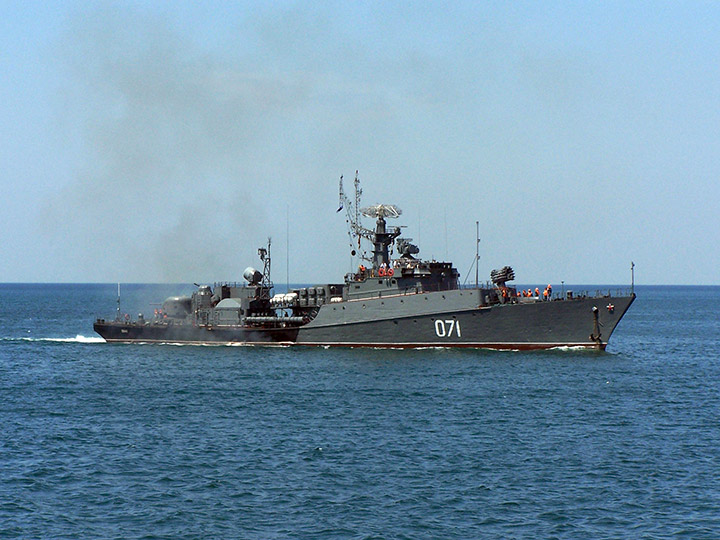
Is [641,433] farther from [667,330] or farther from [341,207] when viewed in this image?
[667,330]

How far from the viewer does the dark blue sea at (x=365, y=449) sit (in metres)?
24.6

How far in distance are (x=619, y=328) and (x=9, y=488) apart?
85.9 metres

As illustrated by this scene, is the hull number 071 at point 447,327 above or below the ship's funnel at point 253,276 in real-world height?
below

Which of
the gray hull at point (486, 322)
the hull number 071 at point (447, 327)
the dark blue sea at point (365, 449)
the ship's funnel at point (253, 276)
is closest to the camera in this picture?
the dark blue sea at point (365, 449)

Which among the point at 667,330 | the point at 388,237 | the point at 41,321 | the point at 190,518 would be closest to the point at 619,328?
A: the point at 667,330

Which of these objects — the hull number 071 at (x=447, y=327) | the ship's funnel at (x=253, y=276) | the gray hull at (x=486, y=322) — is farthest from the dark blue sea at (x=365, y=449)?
the ship's funnel at (x=253, y=276)

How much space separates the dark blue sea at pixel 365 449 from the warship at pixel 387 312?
7.45 feet

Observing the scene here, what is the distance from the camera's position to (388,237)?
223 ft

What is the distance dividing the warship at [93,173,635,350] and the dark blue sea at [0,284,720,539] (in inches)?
A: 89.4

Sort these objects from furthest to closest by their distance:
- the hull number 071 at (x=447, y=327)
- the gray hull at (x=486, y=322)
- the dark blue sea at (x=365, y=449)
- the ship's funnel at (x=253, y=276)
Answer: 1. the ship's funnel at (x=253, y=276)
2. the hull number 071 at (x=447, y=327)
3. the gray hull at (x=486, y=322)
4. the dark blue sea at (x=365, y=449)

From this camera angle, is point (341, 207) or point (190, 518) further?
point (341, 207)

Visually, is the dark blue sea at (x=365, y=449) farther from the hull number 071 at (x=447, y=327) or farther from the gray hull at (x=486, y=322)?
the hull number 071 at (x=447, y=327)

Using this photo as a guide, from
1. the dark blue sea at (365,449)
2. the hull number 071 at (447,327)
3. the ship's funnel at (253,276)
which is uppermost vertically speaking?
the ship's funnel at (253,276)

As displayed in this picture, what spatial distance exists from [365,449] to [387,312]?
2958 cm
